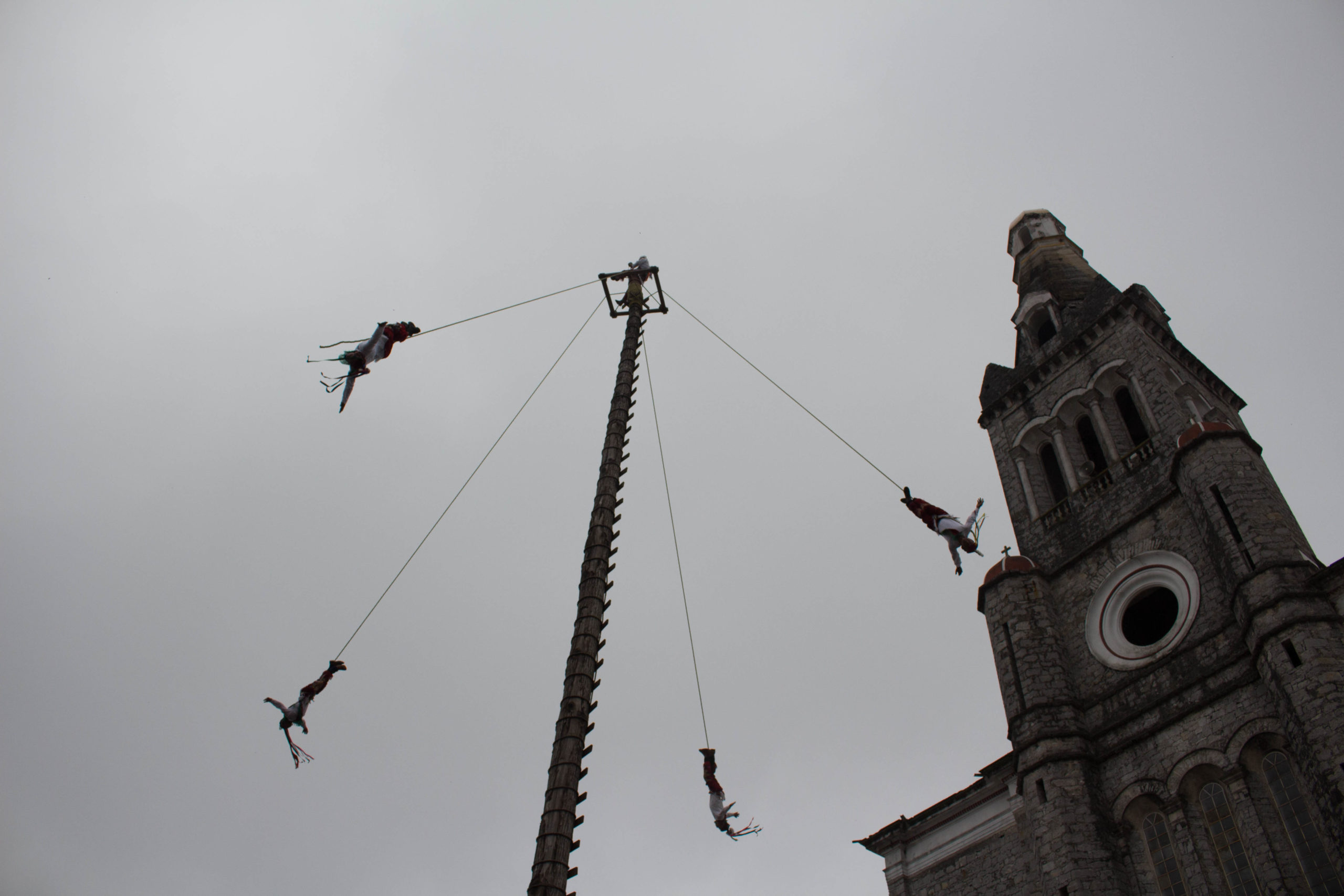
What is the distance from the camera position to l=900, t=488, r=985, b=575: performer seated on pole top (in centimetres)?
1486

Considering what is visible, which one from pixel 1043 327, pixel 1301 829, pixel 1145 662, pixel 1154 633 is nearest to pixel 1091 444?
pixel 1043 327

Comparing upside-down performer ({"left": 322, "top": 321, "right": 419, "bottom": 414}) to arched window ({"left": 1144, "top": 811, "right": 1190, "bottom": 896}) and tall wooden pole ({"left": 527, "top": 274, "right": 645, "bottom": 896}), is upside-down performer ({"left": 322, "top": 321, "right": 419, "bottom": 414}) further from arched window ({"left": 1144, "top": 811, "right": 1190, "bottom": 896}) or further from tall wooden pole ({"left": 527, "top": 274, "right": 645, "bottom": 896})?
arched window ({"left": 1144, "top": 811, "right": 1190, "bottom": 896})

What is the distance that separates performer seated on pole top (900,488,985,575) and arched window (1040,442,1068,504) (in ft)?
40.9

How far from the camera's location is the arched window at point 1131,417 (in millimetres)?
26031

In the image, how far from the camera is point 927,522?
1562 centimetres

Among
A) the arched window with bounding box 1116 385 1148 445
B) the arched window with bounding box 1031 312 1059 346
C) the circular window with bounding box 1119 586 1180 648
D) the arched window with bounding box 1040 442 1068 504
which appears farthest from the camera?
the arched window with bounding box 1031 312 1059 346

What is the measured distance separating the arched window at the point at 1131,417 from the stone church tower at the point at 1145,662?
0.06 m

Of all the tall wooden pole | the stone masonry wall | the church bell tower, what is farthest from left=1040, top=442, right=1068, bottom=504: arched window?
the tall wooden pole

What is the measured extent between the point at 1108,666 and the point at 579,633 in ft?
47.8

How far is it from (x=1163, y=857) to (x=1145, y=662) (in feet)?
14.1

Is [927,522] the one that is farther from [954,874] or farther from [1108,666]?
[954,874]

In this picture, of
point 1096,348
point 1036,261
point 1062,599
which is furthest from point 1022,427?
point 1036,261

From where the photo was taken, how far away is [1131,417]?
26.8 metres

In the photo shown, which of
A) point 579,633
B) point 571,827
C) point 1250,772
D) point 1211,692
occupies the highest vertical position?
point 1211,692
